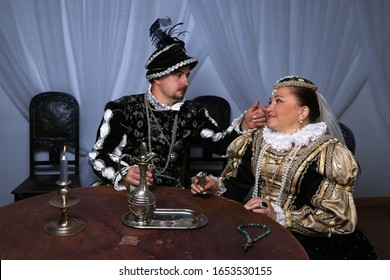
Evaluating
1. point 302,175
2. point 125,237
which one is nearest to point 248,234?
point 125,237

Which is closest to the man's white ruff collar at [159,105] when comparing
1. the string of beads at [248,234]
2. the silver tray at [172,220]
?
the silver tray at [172,220]

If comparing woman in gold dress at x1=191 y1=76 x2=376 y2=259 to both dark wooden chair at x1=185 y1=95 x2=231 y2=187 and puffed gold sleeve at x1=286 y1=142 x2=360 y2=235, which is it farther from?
dark wooden chair at x1=185 y1=95 x2=231 y2=187

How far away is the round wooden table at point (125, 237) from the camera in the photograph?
1.39m

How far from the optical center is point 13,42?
10.5ft

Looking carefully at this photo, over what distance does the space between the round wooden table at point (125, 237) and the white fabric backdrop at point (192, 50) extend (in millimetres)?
1675

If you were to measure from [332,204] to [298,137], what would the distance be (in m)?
0.39

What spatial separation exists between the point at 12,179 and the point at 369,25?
11.2 ft

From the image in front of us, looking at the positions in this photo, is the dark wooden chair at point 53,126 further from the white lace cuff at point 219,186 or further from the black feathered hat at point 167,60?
the white lace cuff at point 219,186

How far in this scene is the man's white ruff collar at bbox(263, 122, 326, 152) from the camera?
6.87 feet

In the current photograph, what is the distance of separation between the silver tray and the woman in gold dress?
0.24m

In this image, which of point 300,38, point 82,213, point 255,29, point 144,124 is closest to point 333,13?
point 300,38

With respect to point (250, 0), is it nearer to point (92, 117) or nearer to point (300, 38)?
point (300, 38)

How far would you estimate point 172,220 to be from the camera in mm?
1676

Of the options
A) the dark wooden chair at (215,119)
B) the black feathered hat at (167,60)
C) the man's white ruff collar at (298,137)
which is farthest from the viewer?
the dark wooden chair at (215,119)
